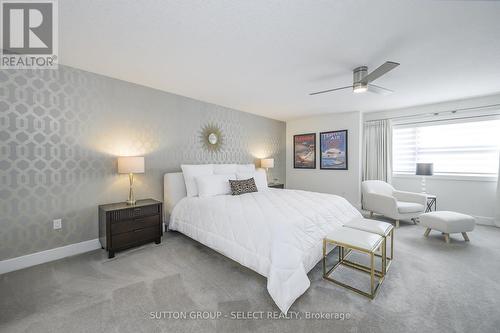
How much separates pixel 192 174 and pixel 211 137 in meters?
1.07

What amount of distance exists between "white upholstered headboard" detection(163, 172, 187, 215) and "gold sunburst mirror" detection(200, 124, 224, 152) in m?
0.97

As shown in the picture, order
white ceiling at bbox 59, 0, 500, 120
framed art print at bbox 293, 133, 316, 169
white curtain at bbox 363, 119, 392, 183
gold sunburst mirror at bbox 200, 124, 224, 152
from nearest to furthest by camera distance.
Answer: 1. white ceiling at bbox 59, 0, 500, 120
2. gold sunburst mirror at bbox 200, 124, 224, 152
3. white curtain at bbox 363, 119, 392, 183
4. framed art print at bbox 293, 133, 316, 169

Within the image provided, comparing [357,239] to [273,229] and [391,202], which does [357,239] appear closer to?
[273,229]

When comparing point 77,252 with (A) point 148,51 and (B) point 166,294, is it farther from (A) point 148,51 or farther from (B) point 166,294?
(A) point 148,51

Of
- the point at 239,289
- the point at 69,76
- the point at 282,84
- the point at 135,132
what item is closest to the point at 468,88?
the point at 282,84

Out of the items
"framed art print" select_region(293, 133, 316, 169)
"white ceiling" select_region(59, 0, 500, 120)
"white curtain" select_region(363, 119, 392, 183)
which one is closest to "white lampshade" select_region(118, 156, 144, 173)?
"white ceiling" select_region(59, 0, 500, 120)

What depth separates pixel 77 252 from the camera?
2811mm

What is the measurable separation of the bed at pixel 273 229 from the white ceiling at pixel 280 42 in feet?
6.12

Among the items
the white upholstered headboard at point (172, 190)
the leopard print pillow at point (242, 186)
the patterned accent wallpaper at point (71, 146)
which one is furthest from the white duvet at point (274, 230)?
the patterned accent wallpaper at point (71, 146)

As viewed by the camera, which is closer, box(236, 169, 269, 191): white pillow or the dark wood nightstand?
the dark wood nightstand

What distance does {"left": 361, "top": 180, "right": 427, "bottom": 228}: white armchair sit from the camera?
397 cm

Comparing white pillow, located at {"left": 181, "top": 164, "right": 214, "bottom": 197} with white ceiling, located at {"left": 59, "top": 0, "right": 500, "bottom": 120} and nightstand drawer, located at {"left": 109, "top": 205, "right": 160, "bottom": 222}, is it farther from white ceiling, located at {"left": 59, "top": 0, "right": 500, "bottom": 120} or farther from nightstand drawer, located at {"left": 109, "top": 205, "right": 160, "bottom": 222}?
white ceiling, located at {"left": 59, "top": 0, "right": 500, "bottom": 120}

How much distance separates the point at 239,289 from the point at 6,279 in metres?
2.49

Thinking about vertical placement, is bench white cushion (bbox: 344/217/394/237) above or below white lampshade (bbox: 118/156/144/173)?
below
